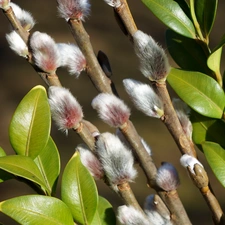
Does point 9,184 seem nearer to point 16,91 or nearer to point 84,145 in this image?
point 16,91

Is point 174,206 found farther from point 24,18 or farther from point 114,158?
point 24,18

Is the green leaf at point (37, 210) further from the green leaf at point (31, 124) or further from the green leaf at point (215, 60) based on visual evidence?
the green leaf at point (215, 60)

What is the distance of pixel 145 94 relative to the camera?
401 mm

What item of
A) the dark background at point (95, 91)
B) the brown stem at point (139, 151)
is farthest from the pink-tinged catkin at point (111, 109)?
the dark background at point (95, 91)

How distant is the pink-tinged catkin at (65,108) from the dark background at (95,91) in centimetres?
150

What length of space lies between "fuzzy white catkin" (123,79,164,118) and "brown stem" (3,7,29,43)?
0.26ft

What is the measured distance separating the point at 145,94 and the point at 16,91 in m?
2.20

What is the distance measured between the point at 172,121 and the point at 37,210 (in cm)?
11

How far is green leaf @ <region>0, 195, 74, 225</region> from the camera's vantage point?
356mm

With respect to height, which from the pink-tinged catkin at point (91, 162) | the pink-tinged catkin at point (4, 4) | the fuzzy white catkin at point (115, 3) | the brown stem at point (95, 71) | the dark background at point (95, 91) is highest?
the pink-tinged catkin at point (4, 4)

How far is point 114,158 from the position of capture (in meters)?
0.39

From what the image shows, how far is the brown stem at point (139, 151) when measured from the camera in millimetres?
401

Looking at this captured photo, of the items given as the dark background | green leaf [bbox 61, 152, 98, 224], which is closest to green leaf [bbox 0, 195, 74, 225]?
green leaf [bbox 61, 152, 98, 224]

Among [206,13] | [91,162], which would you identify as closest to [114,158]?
[91,162]
